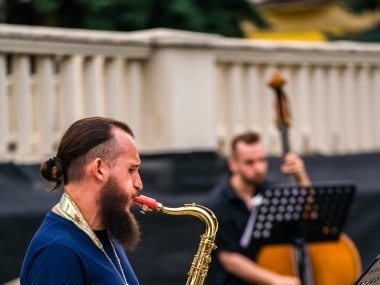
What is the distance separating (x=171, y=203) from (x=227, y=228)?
96cm

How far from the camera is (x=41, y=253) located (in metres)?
3.17

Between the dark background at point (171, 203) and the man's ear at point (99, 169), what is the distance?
8.72 ft

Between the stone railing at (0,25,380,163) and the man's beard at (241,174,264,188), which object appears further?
the stone railing at (0,25,380,163)

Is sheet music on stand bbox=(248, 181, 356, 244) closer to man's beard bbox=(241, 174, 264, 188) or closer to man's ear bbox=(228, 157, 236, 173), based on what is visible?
man's beard bbox=(241, 174, 264, 188)

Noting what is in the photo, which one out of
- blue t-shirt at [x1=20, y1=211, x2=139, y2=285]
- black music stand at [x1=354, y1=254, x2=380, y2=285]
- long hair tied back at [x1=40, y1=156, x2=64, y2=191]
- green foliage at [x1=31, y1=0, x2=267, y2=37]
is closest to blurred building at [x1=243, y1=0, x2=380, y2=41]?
green foliage at [x1=31, y1=0, x2=267, y2=37]

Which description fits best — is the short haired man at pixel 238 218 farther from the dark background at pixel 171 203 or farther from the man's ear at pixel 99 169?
the man's ear at pixel 99 169

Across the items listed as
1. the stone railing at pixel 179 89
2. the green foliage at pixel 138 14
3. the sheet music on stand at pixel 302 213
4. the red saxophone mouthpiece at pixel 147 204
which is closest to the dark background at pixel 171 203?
the stone railing at pixel 179 89

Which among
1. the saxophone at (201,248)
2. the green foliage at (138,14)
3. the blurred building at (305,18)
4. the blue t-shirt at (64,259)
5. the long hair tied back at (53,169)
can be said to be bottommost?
the blurred building at (305,18)

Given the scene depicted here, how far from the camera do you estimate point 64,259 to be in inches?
124


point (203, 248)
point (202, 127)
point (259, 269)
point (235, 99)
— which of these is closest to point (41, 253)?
point (203, 248)

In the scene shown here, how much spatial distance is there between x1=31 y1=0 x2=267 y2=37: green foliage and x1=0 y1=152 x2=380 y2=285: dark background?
103 inches

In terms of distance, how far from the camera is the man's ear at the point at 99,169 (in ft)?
11.0

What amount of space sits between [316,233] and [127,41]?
206 cm

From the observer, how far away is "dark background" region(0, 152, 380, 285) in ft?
21.3
